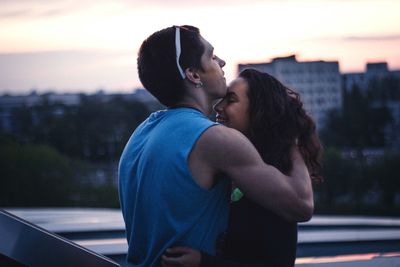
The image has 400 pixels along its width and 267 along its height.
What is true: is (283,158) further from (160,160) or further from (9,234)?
(9,234)

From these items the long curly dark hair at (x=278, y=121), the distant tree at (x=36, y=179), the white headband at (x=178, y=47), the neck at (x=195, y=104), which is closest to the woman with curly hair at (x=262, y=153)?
the long curly dark hair at (x=278, y=121)

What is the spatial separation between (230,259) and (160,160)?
456 millimetres

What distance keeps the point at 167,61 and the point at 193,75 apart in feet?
0.35

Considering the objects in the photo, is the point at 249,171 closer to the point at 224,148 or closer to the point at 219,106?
the point at 224,148

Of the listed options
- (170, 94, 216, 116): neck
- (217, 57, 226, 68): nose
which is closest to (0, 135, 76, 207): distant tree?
(217, 57, 226, 68): nose

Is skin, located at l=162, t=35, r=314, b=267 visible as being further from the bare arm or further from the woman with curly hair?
the woman with curly hair

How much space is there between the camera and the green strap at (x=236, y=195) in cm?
281

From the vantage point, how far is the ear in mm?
2764

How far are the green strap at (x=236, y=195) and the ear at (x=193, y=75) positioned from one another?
1.35ft

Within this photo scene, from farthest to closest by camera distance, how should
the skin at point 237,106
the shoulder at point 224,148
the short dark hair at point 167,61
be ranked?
1. the skin at point 237,106
2. the short dark hair at point 167,61
3. the shoulder at point 224,148

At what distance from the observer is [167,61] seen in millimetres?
2750

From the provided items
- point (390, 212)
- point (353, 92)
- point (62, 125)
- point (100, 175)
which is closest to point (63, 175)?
point (100, 175)

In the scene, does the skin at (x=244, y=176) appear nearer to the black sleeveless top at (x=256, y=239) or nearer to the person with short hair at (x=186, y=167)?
the person with short hair at (x=186, y=167)

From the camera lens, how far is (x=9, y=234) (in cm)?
297
